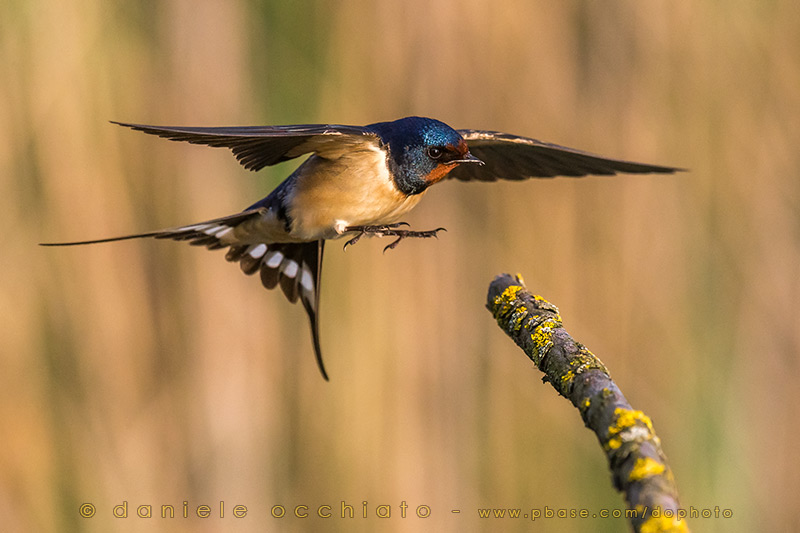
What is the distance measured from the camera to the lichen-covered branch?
0.70m

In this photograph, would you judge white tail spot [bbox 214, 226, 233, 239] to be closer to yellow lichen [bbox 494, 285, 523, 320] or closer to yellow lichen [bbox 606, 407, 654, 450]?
yellow lichen [bbox 494, 285, 523, 320]

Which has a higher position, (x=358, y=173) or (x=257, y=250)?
(x=358, y=173)

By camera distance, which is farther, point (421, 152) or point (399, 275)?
point (399, 275)

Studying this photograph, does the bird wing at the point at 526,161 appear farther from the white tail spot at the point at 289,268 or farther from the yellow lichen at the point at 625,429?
the yellow lichen at the point at 625,429

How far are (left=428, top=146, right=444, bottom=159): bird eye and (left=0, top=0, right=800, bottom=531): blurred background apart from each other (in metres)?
0.86

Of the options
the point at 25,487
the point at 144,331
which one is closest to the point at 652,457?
the point at 144,331

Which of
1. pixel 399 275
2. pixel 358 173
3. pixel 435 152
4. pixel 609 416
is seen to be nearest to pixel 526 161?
pixel 435 152

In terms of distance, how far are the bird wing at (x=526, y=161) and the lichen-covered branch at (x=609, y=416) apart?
0.64 meters

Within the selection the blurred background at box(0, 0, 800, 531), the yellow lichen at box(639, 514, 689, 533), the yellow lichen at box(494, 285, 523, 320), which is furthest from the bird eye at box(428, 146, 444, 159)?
the yellow lichen at box(639, 514, 689, 533)

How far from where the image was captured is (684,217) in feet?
9.43

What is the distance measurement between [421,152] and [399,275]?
1.00 m

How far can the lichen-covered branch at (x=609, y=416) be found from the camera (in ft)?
2.30

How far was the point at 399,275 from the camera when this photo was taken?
8.81 ft

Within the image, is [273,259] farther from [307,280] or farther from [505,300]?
[505,300]
